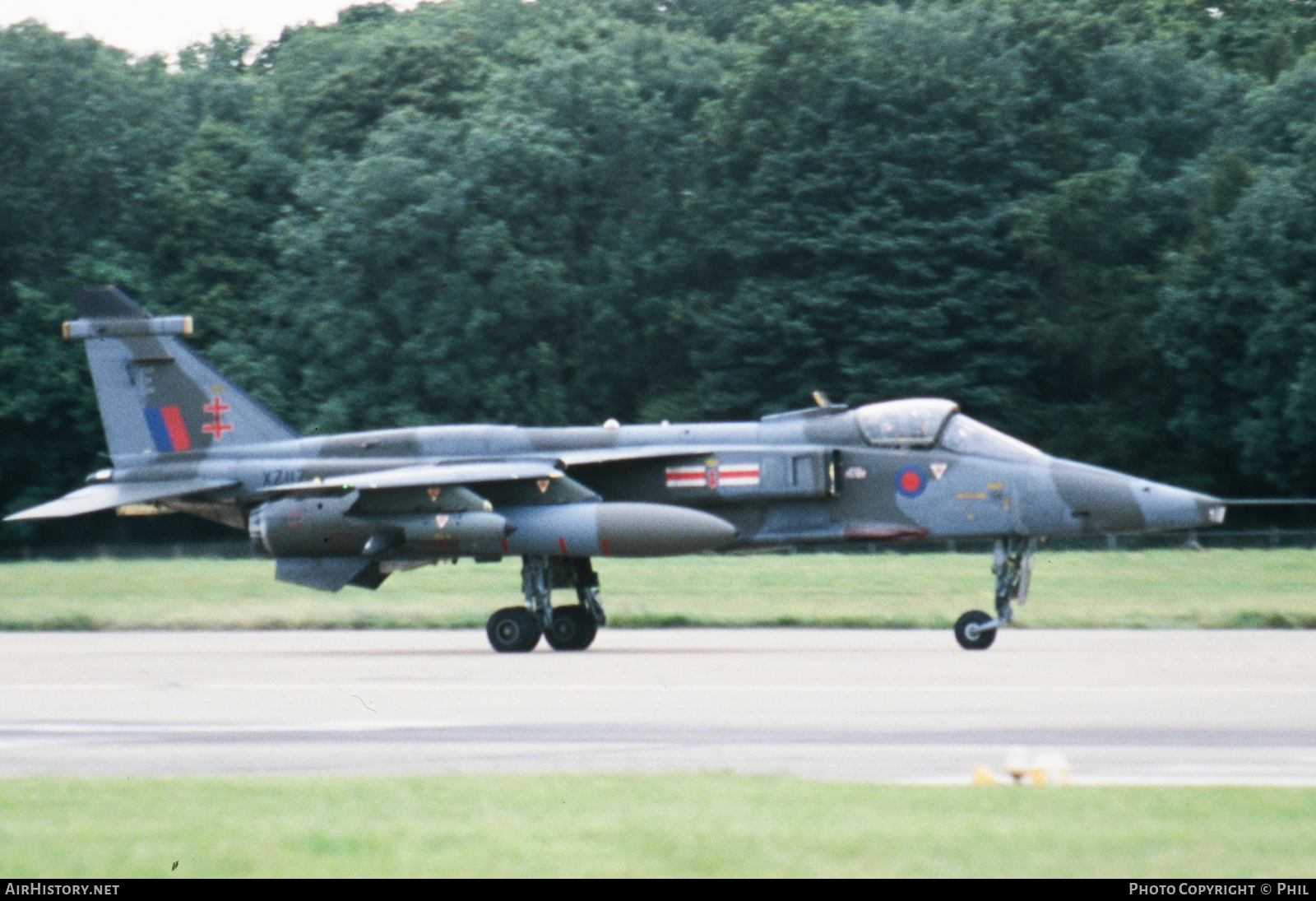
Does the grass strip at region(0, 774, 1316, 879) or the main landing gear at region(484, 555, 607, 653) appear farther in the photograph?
the main landing gear at region(484, 555, 607, 653)

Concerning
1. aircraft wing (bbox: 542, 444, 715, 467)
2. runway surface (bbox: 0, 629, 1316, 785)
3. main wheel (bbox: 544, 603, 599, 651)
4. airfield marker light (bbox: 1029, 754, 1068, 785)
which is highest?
aircraft wing (bbox: 542, 444, 715, 467)

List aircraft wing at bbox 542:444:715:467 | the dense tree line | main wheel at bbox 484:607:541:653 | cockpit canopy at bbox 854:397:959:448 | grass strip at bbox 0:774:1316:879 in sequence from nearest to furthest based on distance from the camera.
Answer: grass strip at bbox 0:774:1316:879 → main wheel at bbox 484:607:541:653 → cockpit canopy at bbox 854:397:959:448 → aircraft wing at bbox 542:444:715:467 → the dense tree line

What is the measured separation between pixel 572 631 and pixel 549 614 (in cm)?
31

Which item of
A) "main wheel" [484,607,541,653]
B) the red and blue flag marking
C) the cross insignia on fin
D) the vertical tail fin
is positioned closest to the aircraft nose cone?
"main wheel" [484,607,541,653]

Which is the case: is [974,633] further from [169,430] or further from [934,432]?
[169,430]

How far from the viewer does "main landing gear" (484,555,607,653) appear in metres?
20.1

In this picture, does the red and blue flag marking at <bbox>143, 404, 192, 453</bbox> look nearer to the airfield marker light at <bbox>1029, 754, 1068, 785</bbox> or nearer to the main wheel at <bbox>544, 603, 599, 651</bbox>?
the main wheel at <bbox>544, 603, 599, 651</bbox>

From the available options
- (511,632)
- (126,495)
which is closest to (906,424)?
(511,632)

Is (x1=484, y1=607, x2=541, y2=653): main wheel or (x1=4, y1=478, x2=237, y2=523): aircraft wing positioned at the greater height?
(x1=4, y1=478, x2=237, y2=523): aircraft wing

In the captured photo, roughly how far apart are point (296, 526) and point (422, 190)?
29.3 m

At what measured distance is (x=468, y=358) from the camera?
47.8 metres

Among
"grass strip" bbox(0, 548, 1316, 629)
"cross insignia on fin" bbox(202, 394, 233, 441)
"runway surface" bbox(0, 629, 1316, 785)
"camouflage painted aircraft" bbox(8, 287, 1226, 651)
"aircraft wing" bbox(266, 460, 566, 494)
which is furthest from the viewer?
"grass strip" bbox(0, 548, 1316, 629)

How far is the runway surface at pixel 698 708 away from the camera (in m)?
10.4

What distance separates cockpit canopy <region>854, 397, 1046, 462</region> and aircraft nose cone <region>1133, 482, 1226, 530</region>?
1.20 metres
